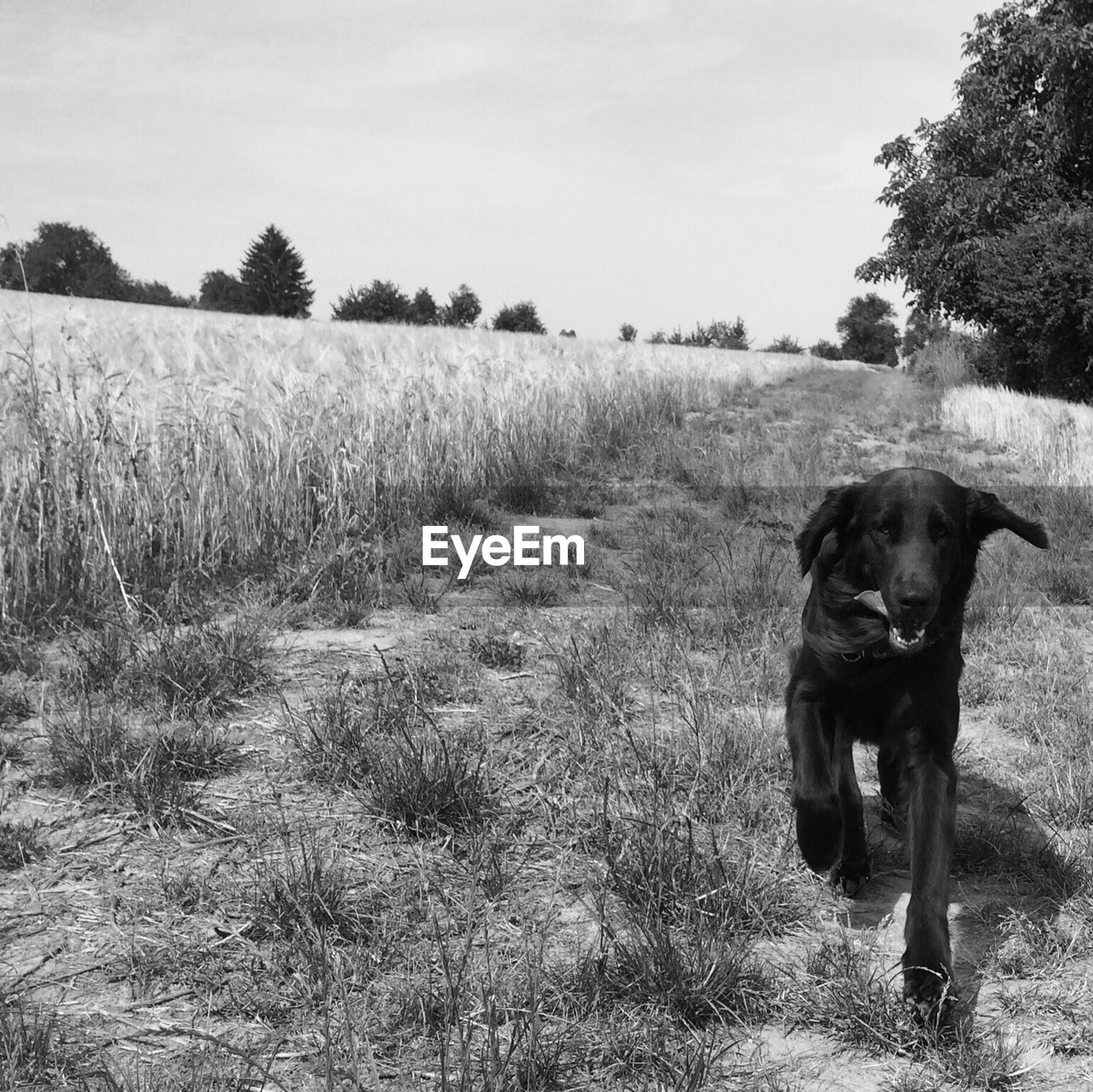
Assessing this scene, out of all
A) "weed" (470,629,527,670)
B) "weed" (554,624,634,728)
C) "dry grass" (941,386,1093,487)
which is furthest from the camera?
"dry grass" (941,386,1093,487)

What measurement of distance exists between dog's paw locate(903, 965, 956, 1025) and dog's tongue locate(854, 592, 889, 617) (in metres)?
1.02

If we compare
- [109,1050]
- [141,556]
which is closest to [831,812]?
[109,1050]

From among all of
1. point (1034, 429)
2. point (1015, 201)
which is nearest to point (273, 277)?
point (1015, 201)

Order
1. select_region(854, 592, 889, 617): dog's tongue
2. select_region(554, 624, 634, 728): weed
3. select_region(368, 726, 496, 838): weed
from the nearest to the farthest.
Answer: select_region(854, 592, 889, 617): dog's tongue
select_region(368, 726, 496, 838): weed
select_region(554, 624, 634, 728): weed

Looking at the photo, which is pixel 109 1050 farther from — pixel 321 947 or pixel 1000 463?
pixel 1000 463

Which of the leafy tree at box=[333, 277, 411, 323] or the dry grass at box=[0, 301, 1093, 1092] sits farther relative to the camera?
the leafy tree at box=[333, 277, 411, 323]

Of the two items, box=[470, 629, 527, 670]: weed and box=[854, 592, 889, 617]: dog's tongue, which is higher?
box=[854, 592, 889, 617]: dog's tongue

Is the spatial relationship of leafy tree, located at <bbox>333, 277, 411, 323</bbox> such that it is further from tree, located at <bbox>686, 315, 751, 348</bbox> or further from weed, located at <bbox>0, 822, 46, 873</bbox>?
weed, located at <bbox>0, 822, 46, 873</bbox>

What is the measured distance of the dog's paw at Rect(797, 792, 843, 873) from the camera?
2.93m

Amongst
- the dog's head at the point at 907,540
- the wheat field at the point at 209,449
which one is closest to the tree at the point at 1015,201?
the wheat field at the point at 209,449

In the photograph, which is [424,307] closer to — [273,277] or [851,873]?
[273,277]

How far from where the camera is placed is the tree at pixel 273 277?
8581 centimetres

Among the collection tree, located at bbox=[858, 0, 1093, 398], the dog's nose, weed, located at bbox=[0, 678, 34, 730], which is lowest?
weed, located at bbox=[0, 678, 34, 730]

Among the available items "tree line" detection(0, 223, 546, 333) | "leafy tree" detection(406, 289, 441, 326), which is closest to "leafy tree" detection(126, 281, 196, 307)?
"tree line" detection(0, 223, 546, 333)
